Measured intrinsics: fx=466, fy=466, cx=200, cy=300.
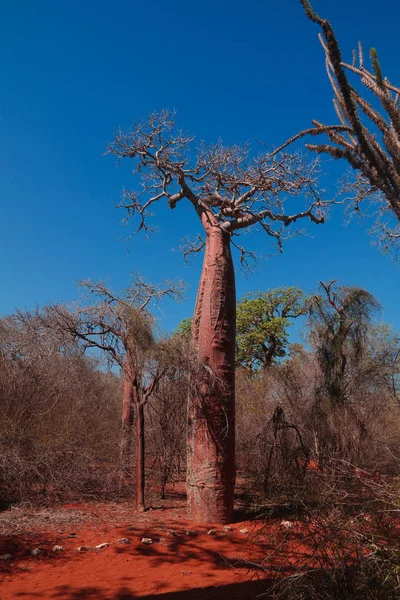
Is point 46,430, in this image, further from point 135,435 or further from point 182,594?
point 182,594

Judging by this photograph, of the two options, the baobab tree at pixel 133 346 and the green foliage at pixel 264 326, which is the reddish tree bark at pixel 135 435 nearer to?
the baobab tree at pixel 133 346

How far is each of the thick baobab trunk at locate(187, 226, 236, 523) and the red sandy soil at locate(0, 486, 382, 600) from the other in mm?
428

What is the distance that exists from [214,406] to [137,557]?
2.64 meters

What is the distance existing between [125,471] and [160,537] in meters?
3.89

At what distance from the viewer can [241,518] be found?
7.68m

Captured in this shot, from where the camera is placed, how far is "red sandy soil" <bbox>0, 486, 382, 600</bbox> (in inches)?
169

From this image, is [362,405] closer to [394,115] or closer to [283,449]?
[283,449]

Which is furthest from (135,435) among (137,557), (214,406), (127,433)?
(137,557)

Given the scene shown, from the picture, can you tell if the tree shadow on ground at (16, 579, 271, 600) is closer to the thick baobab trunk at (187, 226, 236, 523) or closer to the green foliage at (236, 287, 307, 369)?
the thick baobab trunk at (187, 226, 236, 523)

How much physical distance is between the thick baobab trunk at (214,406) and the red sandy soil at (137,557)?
1.41 ft

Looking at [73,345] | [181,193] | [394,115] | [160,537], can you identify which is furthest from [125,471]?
[394,115]

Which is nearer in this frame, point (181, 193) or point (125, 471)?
point (181, 193)

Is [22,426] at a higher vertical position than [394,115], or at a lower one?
lower

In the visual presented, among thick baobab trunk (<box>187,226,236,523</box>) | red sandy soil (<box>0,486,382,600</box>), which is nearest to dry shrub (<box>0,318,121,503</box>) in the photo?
red sandy soil (<box>0,486,382,600</box>)
